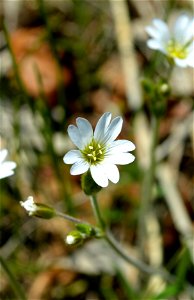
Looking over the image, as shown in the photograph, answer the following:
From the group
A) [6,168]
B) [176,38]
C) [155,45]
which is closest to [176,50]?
[176,38]

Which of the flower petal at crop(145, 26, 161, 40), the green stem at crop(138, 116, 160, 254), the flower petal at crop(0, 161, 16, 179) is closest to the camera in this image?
the flower petal at crop(0, 161, 16, 179)

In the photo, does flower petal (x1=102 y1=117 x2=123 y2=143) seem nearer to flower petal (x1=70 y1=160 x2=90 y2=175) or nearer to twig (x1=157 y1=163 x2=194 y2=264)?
flower petal (x1=70 y1=160 x2=90 y2=175)

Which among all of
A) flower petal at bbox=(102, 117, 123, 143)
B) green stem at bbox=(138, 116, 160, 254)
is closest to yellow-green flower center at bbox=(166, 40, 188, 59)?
green stem at bbox=(138, 116, 160, 254)

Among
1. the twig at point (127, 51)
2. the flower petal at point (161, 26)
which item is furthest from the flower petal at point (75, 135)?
the twig at point (127, 51)

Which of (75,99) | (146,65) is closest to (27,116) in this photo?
(75,99)

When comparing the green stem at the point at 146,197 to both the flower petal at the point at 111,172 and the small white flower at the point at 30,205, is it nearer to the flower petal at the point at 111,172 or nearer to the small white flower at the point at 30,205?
the flower petal at the point at 111,172

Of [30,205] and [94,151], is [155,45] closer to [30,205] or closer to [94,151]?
[94,151]

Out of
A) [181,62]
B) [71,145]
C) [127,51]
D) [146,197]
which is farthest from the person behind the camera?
[127,51]

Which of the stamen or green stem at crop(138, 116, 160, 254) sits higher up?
the stamen
